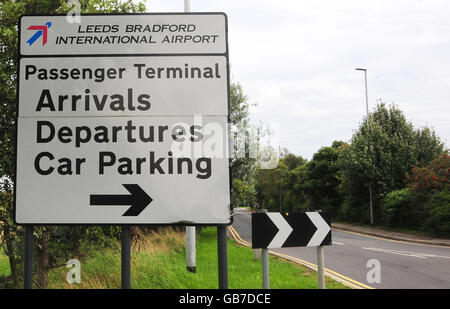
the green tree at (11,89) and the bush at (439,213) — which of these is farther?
the bush at (439,213)

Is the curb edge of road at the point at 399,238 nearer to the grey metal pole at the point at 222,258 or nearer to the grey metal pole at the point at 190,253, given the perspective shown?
the grey metal pole at the point at 190,253

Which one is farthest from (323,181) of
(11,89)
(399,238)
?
(11,89)

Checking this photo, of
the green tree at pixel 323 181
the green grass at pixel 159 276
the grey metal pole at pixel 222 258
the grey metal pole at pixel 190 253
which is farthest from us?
the green tree at pixel 323 181

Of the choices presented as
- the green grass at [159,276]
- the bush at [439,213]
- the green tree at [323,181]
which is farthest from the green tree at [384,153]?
the green grass at [159,276]

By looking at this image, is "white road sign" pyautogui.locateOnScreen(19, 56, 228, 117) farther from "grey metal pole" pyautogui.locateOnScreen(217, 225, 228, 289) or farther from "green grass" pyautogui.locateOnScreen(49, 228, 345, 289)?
"green grass" pyautogui.locateOnScreen(49, 228, 345, 289)

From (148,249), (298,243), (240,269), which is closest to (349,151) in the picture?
(240,269)

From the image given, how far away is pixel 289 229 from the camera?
13.5 ft

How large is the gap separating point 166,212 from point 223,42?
134 centimetres

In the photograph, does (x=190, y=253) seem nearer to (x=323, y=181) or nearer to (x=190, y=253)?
(x=190, y=253)

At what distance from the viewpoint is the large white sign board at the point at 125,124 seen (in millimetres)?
2764

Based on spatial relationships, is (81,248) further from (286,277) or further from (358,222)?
(358,222)

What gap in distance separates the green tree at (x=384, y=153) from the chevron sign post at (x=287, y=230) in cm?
2304

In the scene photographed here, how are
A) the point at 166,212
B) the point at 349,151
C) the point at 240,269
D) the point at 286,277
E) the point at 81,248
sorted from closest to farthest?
the point at 166,212, the point at 81,248, the point at 286,277, the point at 240,269, the point at 349,151

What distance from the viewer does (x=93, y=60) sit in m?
2.89
